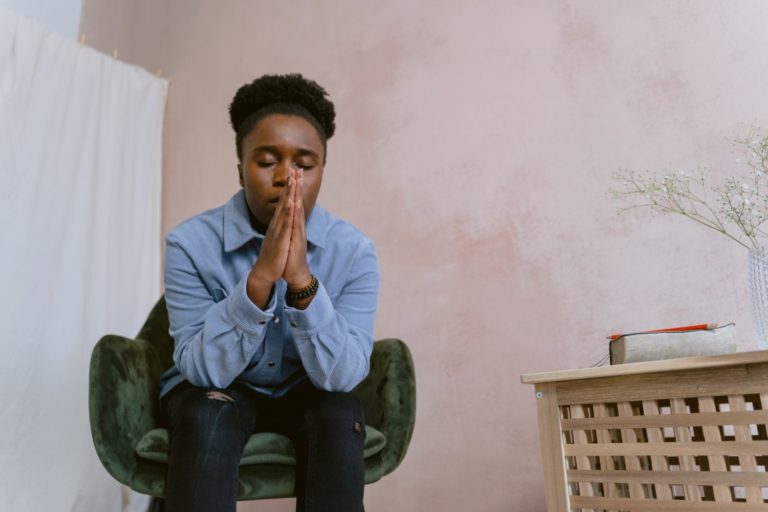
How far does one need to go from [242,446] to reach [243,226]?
39cm

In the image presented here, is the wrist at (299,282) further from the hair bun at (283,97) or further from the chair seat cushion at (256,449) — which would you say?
the hair bun at (283,97)

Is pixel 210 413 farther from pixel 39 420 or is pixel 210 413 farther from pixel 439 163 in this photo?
pixel 39 420

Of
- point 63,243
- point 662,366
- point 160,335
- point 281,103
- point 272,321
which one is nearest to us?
point 662,366

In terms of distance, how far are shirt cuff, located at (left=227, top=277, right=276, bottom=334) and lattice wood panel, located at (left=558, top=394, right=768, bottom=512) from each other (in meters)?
0.54

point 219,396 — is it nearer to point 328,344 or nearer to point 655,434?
point 328,344

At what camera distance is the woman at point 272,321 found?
3.16ft

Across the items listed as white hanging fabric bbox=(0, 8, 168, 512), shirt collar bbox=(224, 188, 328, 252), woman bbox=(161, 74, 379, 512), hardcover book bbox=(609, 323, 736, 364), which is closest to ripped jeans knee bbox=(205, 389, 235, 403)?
woman bbox=(161, 74, 379, 512)

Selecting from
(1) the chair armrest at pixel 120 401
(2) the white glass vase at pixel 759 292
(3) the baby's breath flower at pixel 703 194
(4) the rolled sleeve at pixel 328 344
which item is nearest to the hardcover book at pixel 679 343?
(2) the white glass vase at pixel 759 292

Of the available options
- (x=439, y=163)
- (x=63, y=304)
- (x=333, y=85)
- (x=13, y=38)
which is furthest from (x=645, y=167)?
(x=13, y=38)

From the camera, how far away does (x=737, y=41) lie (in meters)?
1.53

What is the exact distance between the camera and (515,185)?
1771 mm

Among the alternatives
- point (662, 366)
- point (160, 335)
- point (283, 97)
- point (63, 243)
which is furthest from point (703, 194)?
point (63, 243)

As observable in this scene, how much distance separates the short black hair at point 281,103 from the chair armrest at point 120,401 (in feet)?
1.39

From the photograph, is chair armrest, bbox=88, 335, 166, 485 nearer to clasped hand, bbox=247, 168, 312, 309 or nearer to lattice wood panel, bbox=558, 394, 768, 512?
clasped hand, bbox=247, 168, 312, 309
